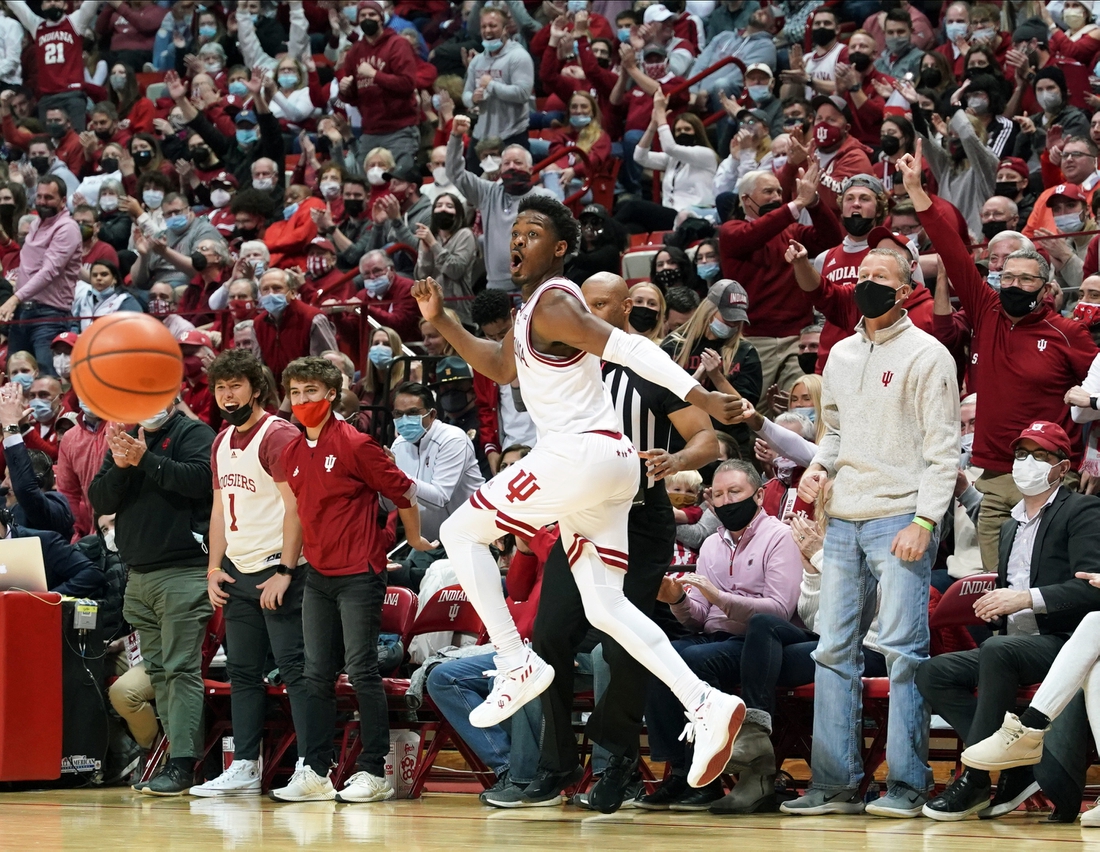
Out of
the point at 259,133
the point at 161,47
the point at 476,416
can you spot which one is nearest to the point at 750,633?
the point at 476,416

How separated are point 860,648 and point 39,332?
986cm

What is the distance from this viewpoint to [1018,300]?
7.36 meters

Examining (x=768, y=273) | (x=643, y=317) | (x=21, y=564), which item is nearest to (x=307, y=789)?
(x=21, y=564)

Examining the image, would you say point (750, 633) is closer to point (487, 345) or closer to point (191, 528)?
point (487, 345)

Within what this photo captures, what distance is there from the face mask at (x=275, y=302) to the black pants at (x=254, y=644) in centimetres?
415

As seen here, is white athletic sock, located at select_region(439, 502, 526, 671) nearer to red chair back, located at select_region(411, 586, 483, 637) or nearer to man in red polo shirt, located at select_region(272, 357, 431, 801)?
man in red polo shirt, located at select_region(272, 357, 431, 801)

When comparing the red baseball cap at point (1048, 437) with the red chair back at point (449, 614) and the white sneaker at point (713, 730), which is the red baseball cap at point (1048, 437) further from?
the red chair back at point (449, 614)

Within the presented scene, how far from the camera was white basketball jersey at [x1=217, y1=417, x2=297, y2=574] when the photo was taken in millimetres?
7996

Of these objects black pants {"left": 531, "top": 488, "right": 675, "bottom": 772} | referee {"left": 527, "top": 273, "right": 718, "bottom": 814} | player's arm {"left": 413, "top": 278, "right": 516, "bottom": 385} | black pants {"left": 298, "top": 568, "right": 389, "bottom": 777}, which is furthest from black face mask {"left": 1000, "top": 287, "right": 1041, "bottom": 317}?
black pants {"left": 298, "top": 568, "right": 389, "bottom": 777}

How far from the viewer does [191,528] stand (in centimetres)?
851

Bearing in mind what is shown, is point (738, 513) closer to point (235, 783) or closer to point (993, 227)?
point (235, 783)

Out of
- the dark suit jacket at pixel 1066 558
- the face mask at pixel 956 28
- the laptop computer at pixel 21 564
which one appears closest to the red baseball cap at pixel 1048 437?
the dark suit jacket at pixel 1066 558

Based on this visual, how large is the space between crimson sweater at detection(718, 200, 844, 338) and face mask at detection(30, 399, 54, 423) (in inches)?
229

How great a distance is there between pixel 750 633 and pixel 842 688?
51 cm
